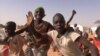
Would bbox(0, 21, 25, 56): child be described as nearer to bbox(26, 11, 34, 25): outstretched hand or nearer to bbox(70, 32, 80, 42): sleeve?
bbox(26, 11, 34, 25): outstretched hand

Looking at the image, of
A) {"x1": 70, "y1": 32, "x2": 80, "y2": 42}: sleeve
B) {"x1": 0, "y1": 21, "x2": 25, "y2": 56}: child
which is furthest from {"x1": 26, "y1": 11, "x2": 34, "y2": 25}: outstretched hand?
{"x1": 70, "y1": 32, "x2": 80, "y2": 42}: sleeve

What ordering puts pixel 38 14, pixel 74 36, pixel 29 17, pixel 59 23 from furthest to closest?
pixel 38 14 → pixel 29 17 → pixel 59 23 → pixel 74 36

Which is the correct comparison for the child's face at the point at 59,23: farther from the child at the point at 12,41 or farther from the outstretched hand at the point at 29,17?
the child at the point at 12,41

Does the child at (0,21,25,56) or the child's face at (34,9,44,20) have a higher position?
the child's face at (34,9,44,20)

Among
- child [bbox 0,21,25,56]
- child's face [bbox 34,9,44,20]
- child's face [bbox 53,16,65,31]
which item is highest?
child's face [bbox 34,9,44,20]

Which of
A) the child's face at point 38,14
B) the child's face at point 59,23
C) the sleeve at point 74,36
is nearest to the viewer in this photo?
the sleeve at point 74,36

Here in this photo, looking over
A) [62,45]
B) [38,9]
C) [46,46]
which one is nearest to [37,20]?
[38,9]

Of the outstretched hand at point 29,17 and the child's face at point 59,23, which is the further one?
the outstretched hand at point 29,17

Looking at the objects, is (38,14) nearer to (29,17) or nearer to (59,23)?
(29,17)

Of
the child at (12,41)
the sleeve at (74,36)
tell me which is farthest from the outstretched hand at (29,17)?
the sleeve at (74,36)

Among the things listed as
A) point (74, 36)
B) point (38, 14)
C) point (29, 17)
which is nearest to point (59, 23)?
point (74, 36)

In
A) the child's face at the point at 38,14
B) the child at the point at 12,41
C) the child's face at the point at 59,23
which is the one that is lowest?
the child at the point at 12,41

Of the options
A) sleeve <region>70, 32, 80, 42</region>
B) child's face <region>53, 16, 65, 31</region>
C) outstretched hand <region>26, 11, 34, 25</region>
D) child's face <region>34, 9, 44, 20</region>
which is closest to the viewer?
sleeve <region>70, 32, 80, 42</region>

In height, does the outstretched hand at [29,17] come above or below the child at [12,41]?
above
